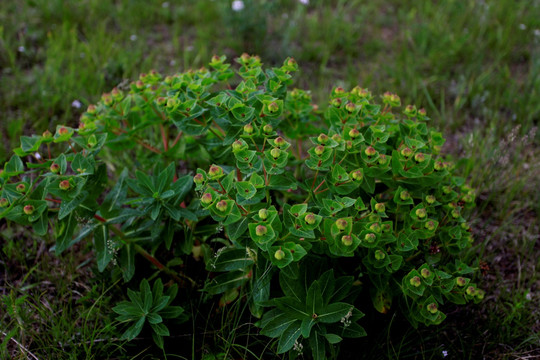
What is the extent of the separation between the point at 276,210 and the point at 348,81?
2.21m

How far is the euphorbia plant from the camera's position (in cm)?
163

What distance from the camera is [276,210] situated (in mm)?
1646

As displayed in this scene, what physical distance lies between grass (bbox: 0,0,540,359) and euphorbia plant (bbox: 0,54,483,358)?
0.29 m

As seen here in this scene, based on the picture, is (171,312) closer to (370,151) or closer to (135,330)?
(135,330)

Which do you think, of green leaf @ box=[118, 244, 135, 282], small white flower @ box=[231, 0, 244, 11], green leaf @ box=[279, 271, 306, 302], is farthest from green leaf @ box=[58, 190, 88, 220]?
small white flower @ box=[231, 0, 244, 11]

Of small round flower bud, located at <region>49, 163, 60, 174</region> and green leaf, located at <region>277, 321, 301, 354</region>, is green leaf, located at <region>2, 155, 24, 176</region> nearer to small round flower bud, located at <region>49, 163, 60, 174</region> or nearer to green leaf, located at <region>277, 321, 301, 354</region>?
small round flower bud, located at <region>49, 163, 60, 174</region>

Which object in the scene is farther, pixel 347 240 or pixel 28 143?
pixel 28 143

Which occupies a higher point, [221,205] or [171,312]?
[221,205]

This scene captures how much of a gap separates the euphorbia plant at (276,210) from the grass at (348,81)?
0.94 ft

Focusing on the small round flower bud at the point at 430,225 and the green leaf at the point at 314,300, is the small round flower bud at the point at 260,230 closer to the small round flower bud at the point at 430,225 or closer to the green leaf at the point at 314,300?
the green leaf at the point at 314,300

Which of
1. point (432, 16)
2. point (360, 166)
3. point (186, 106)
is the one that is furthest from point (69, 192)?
point (432, 16)

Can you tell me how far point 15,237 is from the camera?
8.01ft

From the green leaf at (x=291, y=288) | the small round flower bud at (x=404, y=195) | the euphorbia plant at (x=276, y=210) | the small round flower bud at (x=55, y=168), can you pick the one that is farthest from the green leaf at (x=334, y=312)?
the small round flower bud at (x=55, y=168)

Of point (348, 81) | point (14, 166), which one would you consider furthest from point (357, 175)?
point (348, 81)
